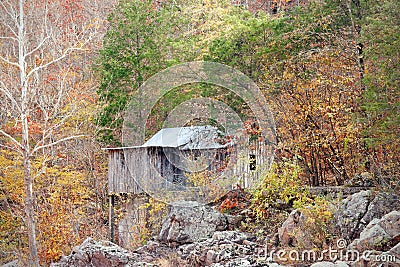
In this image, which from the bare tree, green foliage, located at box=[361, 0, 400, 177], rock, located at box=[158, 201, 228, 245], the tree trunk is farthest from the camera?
the bare tree

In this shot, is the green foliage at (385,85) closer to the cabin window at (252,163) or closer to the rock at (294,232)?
the rock at (294,232)

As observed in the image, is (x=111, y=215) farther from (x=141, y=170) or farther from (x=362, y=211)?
(x=362, y=211)

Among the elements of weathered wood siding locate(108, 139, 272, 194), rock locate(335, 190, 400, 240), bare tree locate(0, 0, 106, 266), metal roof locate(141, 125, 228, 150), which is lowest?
rock locate(335, 190, 400, 240)

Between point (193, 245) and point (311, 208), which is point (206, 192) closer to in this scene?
point (193, 245)

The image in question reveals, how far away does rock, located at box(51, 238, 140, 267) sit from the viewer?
9.95m

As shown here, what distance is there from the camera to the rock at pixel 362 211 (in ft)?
26.3

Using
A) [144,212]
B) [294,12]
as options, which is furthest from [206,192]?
[294,12]

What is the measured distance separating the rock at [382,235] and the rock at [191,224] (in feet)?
14.5

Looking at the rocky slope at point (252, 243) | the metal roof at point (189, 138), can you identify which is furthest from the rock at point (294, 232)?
the metal roof at point (189, 138)

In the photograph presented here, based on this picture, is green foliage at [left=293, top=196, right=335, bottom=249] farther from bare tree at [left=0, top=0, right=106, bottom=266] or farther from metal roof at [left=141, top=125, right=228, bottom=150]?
bare tree at [left=0, top=0, right=106, bottom=266]

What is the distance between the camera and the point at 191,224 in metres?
11.2

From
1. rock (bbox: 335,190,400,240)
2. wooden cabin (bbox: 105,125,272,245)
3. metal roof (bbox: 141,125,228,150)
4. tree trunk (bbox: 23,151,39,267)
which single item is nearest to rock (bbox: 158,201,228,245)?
wooden cabin (bbox: 105,125,272,245)

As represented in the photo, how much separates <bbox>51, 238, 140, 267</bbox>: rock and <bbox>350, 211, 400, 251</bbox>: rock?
14.8 ft

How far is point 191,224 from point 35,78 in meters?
6.99
